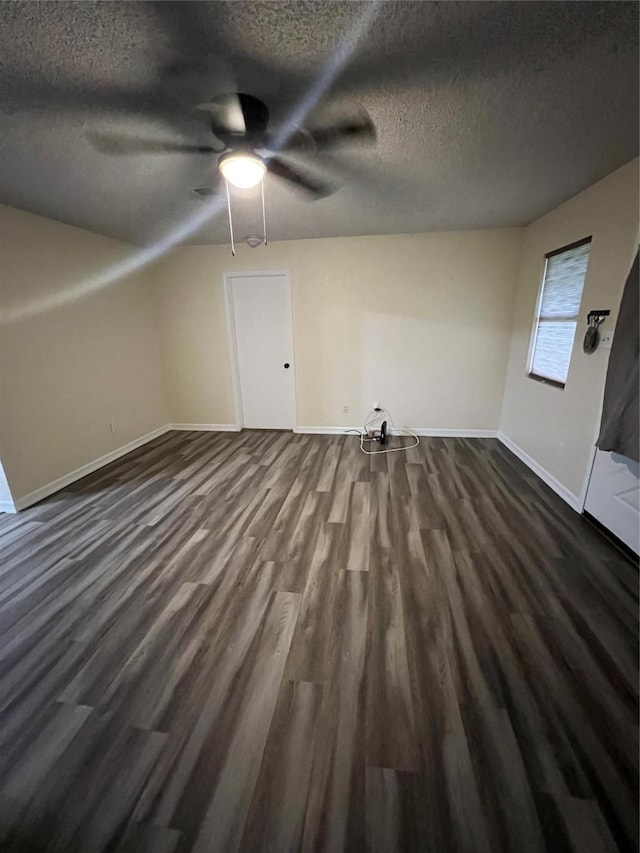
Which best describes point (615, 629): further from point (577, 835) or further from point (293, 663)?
point (293, 663)

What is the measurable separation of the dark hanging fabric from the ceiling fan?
1.76m

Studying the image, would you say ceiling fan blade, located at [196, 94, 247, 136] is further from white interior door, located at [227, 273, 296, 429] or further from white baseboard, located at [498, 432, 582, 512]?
white baseboard, located at [498, 432, 582, 512]

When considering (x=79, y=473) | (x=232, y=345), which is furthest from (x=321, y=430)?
(x=79, y=473)

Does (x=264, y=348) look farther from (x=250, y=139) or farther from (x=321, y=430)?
(x=250, y=139)

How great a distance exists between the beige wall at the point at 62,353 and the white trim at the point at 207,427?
601 mm

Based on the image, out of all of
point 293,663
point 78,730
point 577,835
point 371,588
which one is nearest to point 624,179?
point 371,588

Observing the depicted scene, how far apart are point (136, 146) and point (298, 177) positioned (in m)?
0.82

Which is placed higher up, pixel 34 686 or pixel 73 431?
pixel 73 431

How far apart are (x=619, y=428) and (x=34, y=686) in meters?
3.28

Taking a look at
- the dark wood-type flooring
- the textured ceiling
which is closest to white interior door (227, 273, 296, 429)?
the textured ceiling

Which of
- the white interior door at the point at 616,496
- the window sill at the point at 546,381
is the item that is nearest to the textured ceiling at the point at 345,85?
the window sill at the point at 546,381

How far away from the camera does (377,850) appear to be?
0.94 m

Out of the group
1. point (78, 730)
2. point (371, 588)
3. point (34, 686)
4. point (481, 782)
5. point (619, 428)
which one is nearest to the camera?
point (481, 782)

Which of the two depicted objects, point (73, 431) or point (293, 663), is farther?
point (73, 431)
